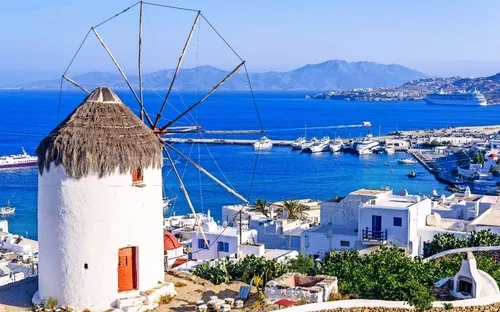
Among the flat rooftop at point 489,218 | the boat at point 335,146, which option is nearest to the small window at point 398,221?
the flat rooftop at point 489,218

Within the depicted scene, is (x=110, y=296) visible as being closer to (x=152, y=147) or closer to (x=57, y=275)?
(x=57, y=275)

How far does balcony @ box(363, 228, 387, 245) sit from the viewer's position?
26131mm

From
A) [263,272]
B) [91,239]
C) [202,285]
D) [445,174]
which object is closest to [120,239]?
[91,239]

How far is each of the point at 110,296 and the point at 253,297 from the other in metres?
3.02

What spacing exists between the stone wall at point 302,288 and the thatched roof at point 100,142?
3804mm

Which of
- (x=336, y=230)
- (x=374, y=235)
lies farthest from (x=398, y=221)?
(x=336, y=230)

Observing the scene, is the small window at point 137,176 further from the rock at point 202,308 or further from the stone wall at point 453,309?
the stone wall at point 453,309

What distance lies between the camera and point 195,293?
1609 cm

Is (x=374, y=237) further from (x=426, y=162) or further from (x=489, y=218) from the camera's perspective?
(x=426, y=162)

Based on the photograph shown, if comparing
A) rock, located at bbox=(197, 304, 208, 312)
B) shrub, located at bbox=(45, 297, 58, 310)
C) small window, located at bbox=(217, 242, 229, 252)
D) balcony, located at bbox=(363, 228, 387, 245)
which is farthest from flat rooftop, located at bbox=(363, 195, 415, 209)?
shrub, located at bbox=(45, 297, 58, 310)

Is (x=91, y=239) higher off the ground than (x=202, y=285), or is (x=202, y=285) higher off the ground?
(x=91, y=239)

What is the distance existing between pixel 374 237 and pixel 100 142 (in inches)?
564

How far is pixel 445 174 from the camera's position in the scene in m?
80.1

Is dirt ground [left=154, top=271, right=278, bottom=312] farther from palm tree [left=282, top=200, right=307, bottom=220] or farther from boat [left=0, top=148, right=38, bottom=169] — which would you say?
boat [left=0, top=148, right=38, bottom=169]
